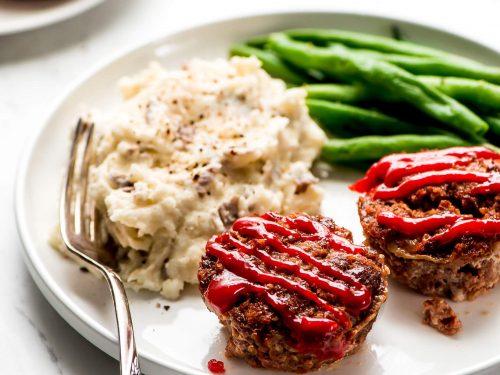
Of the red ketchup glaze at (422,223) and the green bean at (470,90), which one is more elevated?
the green bean at (470,90)

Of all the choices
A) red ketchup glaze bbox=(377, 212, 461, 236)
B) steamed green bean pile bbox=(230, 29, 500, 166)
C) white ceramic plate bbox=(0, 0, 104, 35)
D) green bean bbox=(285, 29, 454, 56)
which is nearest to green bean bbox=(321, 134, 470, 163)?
steamed green bean pile bbox=(230, 29, 500, 166)

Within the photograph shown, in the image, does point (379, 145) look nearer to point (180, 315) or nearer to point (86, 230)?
point (180, 315)

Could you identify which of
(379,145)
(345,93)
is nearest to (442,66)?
(345,93)

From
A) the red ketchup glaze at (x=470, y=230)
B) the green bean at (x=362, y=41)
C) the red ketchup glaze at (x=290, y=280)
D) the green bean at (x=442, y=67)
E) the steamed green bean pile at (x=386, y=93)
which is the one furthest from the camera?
the green bean at (x=362, y=41)

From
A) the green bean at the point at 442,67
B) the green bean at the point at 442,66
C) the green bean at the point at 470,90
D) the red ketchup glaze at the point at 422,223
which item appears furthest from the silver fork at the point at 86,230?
the green bean at the point at 470,90

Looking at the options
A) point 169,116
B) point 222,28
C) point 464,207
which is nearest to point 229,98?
point 169,116

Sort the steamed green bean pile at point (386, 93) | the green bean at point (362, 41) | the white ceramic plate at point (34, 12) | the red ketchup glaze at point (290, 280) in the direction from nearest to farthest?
1. the red ketchup glaze at point (290, 280)
2. the steamed green bean pile at point (386, 93)
3. the green bean at point (362, 41)
4. the white ceramic plate at point (34, 12)

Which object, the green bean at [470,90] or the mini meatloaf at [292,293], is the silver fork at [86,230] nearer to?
the mini meatloaf at [292,293]

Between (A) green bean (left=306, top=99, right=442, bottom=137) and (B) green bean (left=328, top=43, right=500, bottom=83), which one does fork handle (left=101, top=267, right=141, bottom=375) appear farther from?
(B) green bean (left=328, top=43, right=500, bottom=83)
